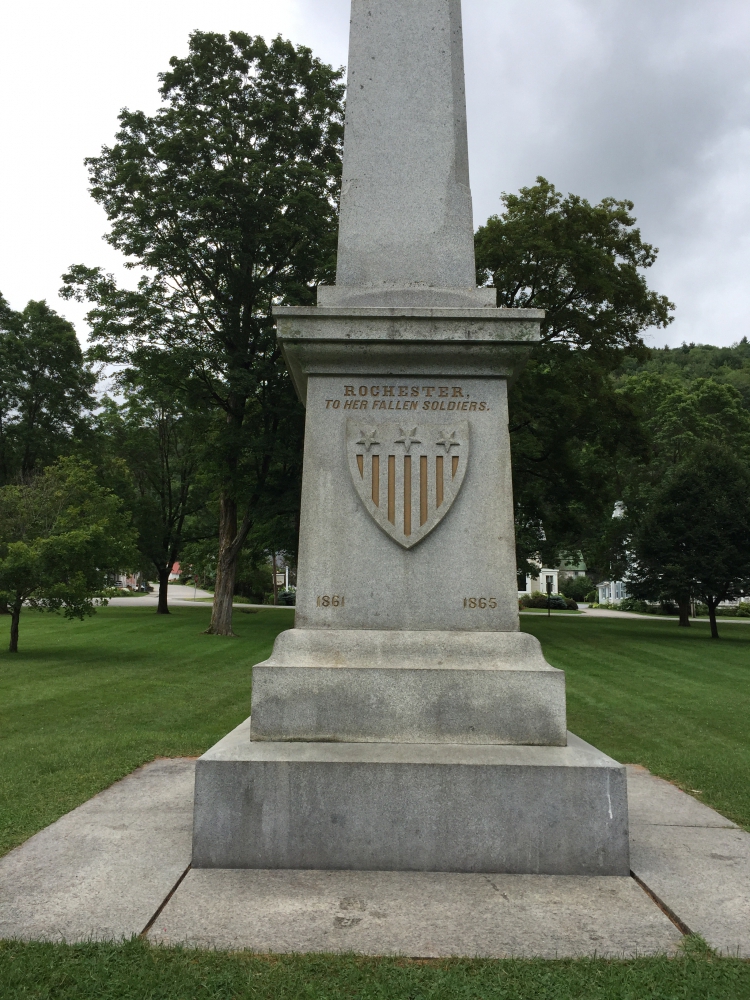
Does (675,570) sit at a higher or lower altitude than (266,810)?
higher

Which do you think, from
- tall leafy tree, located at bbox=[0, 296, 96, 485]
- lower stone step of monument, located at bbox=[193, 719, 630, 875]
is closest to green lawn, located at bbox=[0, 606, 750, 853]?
lower stone step of monument, located at bbox=[193, 719, 630, 875]

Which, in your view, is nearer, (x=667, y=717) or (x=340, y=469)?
(x=340, y=469)

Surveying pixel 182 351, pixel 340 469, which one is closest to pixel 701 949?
pixel 340 469

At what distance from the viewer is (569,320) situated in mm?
25594

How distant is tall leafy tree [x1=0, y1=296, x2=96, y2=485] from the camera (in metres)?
38.1

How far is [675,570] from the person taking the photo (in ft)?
96.9

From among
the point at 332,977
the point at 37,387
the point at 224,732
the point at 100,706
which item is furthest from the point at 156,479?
the point at 332,977

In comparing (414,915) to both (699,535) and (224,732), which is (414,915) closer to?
(224,732)

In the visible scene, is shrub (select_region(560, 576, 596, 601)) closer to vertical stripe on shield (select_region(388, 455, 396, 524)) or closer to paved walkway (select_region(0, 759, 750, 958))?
vertical stripe on shield (select_region(388, 455, 396, 524))

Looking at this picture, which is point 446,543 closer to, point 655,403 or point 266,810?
point 266,810

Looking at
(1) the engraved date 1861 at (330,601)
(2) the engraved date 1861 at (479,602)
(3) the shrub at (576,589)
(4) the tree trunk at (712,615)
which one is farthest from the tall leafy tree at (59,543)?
(3) the shrub at (576,589)

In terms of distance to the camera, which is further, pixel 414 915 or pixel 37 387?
pixel 37 387

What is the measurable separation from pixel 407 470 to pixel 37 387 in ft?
125

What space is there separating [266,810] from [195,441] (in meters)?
25.6
